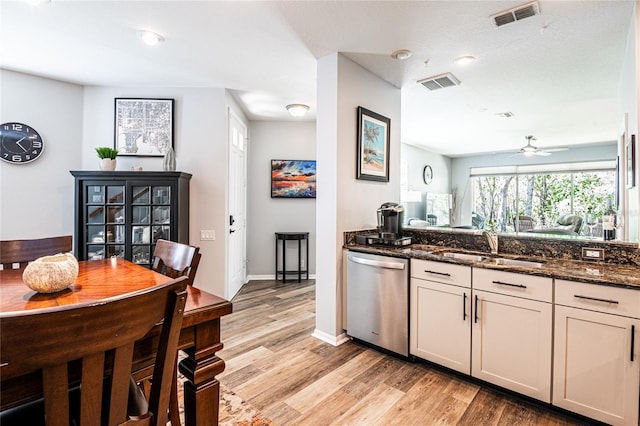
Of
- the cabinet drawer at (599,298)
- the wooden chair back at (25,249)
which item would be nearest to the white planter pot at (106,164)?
the wooden chair back at (25,249)

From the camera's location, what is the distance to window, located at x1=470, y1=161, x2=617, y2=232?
731cm

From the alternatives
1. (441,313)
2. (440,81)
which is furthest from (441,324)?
(440,81)

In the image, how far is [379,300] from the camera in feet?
8.61

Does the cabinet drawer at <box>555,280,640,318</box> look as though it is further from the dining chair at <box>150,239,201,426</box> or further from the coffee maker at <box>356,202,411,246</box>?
the dining chair at <box>150,239,201,426</box>

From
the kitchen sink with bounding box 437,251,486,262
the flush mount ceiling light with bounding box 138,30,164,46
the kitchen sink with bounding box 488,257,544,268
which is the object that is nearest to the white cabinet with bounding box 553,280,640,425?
the kitchen sink with bounding box 488,257,544,268

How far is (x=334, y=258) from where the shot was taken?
2.88 metres

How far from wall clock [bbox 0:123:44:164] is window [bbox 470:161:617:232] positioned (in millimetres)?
8272

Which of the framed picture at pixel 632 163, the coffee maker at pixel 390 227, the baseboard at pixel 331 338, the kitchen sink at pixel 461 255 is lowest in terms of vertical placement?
the baseboard at pixel 331 338

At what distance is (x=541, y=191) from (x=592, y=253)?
23.4 ft

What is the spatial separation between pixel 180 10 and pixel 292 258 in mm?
3747

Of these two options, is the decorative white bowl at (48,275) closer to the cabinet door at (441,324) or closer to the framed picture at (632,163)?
the cabinet door at (441,324)

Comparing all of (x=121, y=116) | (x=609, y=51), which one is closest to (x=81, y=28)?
(x=121, y=116)

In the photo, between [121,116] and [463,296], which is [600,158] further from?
[121,116]

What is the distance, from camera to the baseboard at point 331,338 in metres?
2.84
